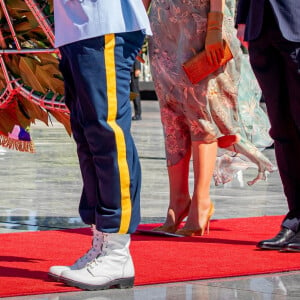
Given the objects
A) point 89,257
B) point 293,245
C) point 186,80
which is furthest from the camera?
point 186,80

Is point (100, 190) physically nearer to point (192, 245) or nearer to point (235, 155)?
point (192, 245)

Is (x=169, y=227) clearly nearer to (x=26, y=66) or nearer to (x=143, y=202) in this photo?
(x=26, y=66)

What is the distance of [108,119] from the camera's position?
432cm

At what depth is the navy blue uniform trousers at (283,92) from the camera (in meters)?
5.29

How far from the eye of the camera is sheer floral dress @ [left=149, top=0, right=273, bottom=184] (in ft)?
19.2

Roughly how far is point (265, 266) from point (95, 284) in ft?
2.90

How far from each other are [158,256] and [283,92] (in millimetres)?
1025

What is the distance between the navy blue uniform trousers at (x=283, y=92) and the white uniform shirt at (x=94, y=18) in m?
1.07

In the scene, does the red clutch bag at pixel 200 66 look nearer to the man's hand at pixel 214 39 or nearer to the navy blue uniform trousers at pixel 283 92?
the man's hand at pixel 214 39

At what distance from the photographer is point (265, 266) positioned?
16.0 feet

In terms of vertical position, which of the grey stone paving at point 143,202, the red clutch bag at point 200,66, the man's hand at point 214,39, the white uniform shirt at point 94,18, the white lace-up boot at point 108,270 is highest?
the white uniform shirt at point 94,18

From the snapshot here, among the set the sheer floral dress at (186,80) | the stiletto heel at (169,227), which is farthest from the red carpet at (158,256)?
the sheer floral dress at (186,80)

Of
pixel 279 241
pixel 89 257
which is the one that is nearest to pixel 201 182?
pixel 279 241

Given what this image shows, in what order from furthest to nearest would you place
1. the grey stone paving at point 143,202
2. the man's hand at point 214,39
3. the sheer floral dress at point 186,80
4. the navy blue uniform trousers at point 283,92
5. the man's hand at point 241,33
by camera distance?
the sheer floral dress at point 186,80 → the man's hand at point 214,39 → the man's hand at point 241,33 → the navy blue uniform trousers at point 283,92 → the grey stone paving at point 143,202
